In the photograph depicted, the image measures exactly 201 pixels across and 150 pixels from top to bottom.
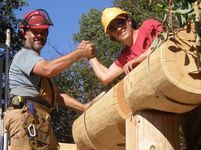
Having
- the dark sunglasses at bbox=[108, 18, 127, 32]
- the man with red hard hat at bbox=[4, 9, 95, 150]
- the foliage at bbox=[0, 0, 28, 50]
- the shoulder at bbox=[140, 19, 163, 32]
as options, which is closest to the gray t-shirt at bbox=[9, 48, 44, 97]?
the man with red hard hat at bbox=[4, 9, 95, 150]

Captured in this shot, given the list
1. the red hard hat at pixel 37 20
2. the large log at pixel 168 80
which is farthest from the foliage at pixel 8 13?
the large log at pixel 168 80

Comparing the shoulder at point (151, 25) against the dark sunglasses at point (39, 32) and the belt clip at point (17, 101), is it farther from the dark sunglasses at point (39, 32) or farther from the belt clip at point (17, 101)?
the belt clip at point (17, 101)

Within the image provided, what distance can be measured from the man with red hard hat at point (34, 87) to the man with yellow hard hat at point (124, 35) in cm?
23

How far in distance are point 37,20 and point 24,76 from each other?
18.8 inches

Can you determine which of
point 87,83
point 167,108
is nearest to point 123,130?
point 167,108

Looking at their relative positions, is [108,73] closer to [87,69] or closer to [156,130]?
[156,130]

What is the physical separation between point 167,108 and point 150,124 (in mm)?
236

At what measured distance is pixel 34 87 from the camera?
14.0 feet

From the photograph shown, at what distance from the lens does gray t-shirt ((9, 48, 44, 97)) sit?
4191 mm

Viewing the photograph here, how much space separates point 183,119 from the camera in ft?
11.1

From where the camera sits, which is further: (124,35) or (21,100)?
(21,100)

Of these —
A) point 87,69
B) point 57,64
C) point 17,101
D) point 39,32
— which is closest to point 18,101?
point 17,101

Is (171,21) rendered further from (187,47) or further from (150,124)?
(150,124)

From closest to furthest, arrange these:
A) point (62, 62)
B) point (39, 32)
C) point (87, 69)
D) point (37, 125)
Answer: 1. point (62, 62)
2. point (37, 125)
3. point (39, 32)
4. point (87, 69)
